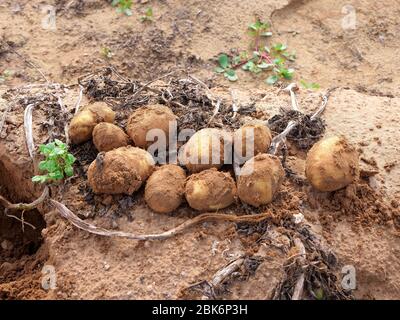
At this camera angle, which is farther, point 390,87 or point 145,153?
point 390,87

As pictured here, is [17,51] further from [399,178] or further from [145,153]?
[399,178]

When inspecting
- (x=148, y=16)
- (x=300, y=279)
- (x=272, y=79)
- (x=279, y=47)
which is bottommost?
(x=300, y=279)

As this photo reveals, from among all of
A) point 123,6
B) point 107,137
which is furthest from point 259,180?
point 123,6

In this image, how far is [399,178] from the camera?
2.68m

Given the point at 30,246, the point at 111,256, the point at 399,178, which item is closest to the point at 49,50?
the point at 30,246

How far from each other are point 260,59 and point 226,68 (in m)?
0.28

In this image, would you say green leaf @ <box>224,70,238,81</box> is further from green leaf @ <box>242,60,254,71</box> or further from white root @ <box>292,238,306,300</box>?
white root @ <box>292,238,306,300</box>

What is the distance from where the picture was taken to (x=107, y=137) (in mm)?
2551

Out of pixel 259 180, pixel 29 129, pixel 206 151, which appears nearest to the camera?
pixel 259 180

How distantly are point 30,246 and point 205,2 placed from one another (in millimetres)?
2781

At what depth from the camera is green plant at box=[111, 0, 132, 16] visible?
474 cm

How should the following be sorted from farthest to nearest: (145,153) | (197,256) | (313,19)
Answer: (313,19)
(145,153)
(197,256)

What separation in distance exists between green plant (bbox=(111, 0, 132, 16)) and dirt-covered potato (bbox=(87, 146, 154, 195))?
101 inches

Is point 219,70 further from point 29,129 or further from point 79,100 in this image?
point 29,129
